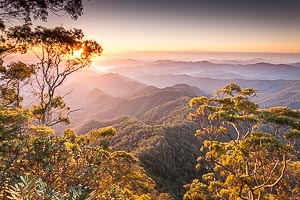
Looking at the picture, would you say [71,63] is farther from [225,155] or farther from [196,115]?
[225,155]

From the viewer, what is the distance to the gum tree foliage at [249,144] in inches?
410

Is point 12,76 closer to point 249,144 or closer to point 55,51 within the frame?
point 55,51

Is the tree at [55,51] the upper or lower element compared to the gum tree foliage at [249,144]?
upper

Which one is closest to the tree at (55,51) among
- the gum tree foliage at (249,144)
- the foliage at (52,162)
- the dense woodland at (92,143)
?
the dense woodland at (92,143)

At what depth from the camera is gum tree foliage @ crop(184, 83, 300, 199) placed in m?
10.4

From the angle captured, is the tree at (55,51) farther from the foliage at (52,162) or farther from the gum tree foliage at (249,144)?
the gum tree foliage at (249,144)

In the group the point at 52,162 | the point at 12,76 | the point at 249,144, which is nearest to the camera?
the point at 52,162

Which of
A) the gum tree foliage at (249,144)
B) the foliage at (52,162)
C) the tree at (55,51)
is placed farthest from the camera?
the tree at (55,51)

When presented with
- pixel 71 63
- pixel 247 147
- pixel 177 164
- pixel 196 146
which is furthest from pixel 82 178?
pixel 196 146

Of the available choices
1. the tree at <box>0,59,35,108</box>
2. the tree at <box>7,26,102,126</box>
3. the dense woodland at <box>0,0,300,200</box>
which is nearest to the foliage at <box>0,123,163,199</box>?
the dense woodland at <box>0,0,300,200</box>

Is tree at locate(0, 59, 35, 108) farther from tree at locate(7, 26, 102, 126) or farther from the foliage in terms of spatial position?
the foliage

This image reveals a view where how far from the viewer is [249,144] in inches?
418

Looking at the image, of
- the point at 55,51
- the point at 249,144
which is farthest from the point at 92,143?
the point at 249,144

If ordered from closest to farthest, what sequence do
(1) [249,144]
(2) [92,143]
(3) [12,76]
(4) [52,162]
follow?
1. (4) [52,162]
2. (1) [249,144]
3. (2) [92,143]
4. (3) [12,76]
